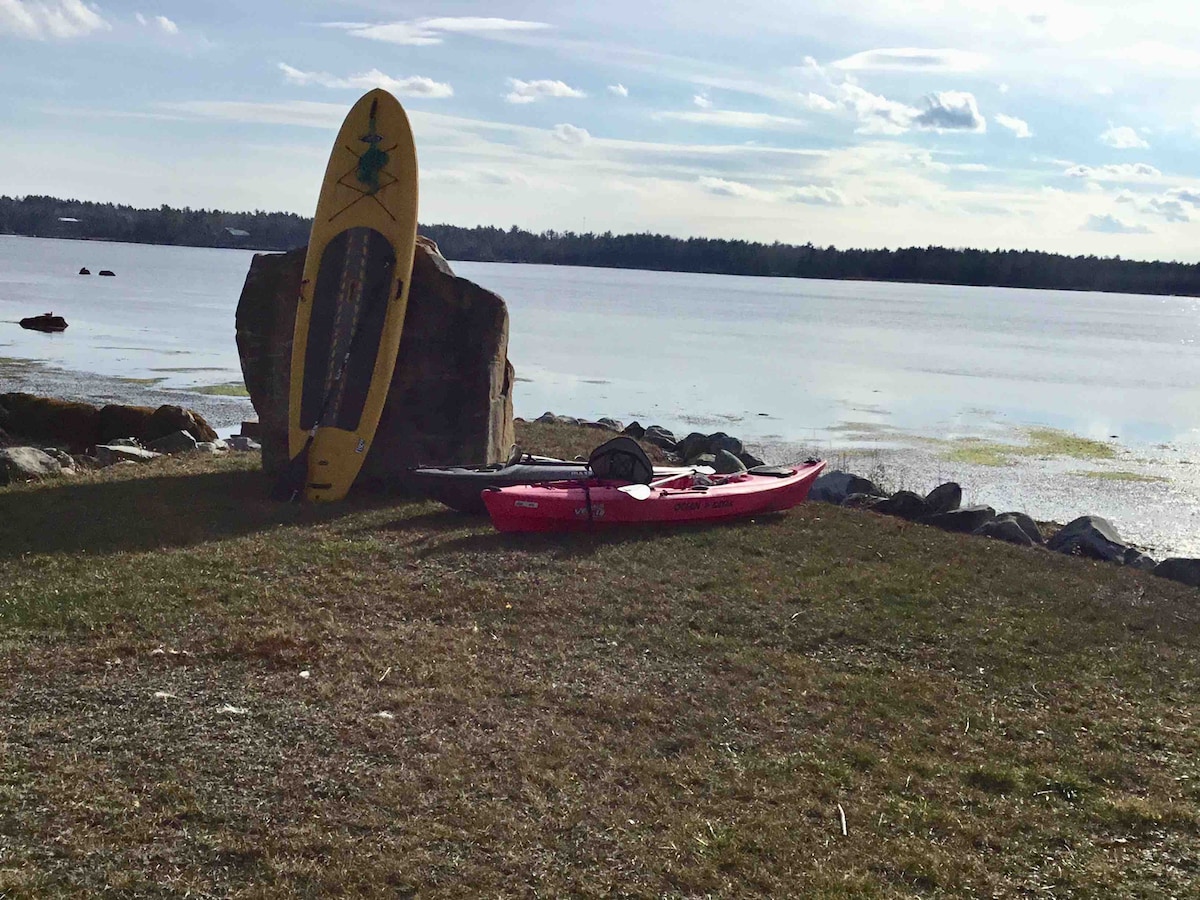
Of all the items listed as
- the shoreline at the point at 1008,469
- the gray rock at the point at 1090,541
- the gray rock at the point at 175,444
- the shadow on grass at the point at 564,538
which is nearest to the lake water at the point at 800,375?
the shoreline at the point at 1008,469

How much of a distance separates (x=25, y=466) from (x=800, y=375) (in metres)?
21.6

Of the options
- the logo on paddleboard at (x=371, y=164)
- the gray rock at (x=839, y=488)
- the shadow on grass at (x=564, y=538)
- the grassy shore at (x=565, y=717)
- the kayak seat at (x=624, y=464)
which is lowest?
the grassy shore at (x=565, y=717)

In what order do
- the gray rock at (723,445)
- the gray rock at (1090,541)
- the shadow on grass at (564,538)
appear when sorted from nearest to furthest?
the shadow on grass at (564,538) → the gray rock at (1090,541) → the gray rock at (723,445)

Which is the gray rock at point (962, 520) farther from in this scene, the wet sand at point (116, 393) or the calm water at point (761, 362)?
the wet sand at point (116, 393)

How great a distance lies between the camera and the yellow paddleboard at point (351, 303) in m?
10.2

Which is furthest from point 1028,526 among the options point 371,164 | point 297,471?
point 371,164

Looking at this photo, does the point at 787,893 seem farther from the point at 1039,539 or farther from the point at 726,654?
the point at 1039,539

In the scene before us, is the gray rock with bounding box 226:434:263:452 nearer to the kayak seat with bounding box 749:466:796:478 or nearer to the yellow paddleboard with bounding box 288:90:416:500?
the yellow paddleboard with bounding box 288:90:416:500

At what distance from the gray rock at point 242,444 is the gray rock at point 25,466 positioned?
289 centimetres

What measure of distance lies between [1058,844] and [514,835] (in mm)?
2130

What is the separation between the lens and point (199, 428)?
558 inches

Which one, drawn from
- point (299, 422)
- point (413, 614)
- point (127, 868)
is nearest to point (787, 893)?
point (127, 868)

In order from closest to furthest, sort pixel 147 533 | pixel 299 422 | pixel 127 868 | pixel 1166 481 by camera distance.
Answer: pixel 127 868 < pixel 147 533 < pixel 299 422 < pixel 1166 481

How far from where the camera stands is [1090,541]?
36.1 ft
